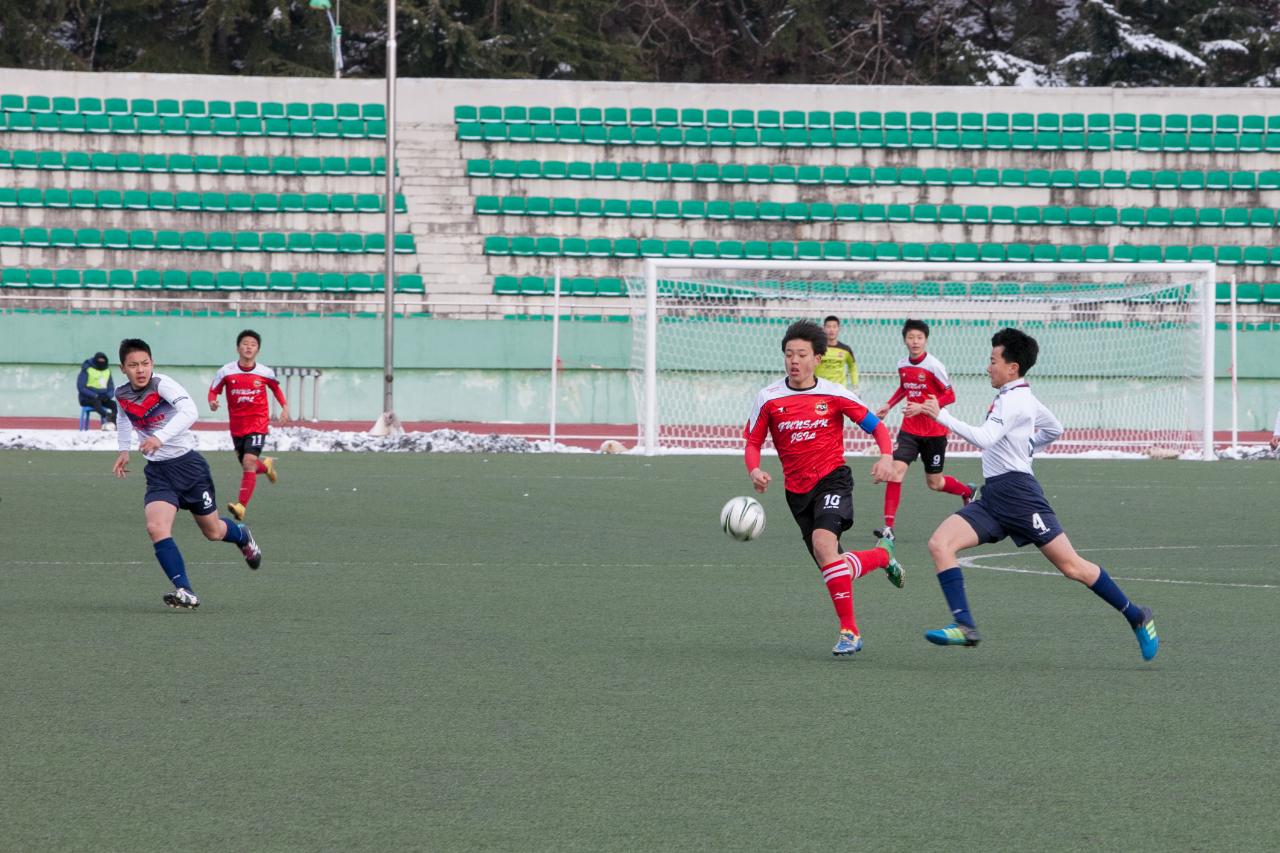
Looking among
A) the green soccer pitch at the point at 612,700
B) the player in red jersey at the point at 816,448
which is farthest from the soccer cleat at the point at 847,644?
the green soccer pitch at the point at 612,700

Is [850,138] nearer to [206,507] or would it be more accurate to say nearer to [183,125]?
[183,125]

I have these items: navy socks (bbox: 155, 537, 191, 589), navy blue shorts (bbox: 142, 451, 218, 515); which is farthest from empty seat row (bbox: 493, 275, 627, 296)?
navy socks (bbox: 155, 537, 191, 589)

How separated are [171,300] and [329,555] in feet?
55.2

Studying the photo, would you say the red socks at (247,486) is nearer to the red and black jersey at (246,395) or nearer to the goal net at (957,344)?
the red and black jersey at (246,395)

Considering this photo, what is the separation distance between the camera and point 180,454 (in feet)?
30.6

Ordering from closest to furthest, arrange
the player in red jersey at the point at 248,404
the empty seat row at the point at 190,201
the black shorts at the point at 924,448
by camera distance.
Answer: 1. the black shorts at the point at 924,448
2. the player in red jersey at the point at 248,404
3. the empty seat row at the point at 190,201

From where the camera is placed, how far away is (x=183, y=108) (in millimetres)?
32750

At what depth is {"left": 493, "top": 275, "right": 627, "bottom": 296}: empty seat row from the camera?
30328 mm

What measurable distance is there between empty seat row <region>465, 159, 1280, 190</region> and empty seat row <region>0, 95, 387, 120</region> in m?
2.87

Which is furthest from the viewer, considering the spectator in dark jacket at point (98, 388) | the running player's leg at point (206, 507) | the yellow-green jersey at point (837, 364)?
the spectator in dark jacket at point (98, 388)

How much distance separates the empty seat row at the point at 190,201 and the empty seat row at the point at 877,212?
260 cm

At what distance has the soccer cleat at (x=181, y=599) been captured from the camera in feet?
29.1

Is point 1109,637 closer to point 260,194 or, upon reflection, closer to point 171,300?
point 171,300

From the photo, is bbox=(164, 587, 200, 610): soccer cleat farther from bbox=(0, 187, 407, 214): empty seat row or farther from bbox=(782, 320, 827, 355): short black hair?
bbox=(0, 187, 407, 214): empty seat row
